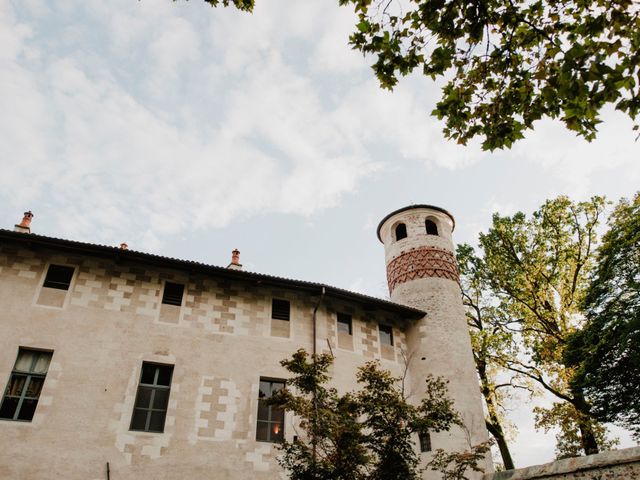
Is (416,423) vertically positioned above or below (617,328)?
below

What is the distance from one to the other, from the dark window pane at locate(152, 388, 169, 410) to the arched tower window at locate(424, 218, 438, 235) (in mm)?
11949

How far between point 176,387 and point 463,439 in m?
8.92

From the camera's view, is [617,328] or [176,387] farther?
[617,328]

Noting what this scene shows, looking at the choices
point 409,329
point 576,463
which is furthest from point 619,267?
point 576,463

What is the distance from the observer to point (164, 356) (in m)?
12.6

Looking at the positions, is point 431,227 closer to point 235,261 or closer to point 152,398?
point 235,261

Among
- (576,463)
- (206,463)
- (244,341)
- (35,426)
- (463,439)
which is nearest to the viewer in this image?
(576,463)

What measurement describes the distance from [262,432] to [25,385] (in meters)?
5.92

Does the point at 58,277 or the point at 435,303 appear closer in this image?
the point at 58,277

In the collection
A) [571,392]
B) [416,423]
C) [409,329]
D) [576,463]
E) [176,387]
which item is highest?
[409,329]

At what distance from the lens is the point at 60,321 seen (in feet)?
39.6

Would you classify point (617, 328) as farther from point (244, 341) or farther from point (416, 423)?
point (244, 341)

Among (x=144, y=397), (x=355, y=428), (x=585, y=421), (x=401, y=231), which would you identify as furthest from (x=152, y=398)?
(x=585, y=421)

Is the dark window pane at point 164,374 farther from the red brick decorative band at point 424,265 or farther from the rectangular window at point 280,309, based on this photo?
the red brick decorative band at point 424,265
